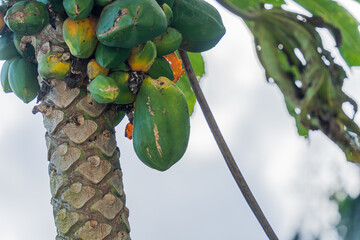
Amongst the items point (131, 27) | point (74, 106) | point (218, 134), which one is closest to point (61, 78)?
point (74, 106)

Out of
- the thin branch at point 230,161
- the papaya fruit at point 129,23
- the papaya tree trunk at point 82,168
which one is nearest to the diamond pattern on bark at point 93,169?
the papaya tree trunk at point 82,168

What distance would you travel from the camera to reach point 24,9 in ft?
2.87

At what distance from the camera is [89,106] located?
924mm

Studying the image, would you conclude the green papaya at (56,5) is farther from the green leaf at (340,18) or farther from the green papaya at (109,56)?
the green leaf at (340,18)

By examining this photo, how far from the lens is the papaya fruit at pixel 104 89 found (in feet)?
2.76

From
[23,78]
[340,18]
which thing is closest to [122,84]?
[23,78]

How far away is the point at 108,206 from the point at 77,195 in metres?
0.06

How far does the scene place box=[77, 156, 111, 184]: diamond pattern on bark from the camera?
0.90 metres

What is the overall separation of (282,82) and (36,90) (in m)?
0.52

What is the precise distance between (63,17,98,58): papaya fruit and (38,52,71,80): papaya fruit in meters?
0.05

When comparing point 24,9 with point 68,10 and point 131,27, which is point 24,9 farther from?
point 131,27

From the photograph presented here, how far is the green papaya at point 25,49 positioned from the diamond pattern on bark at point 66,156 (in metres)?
0.23

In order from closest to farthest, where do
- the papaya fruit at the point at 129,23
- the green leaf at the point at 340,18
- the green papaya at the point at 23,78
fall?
1. the papaya fruit at the point at 129,23
2. the green papaya at the point at 23,78
3. the green leaf at the point at 340,18

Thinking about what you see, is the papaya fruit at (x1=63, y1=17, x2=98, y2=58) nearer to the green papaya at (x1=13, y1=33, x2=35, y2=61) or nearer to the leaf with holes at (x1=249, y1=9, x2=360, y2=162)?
the green papaya at (x1=13, y1=33, x2=35, y2=61)
